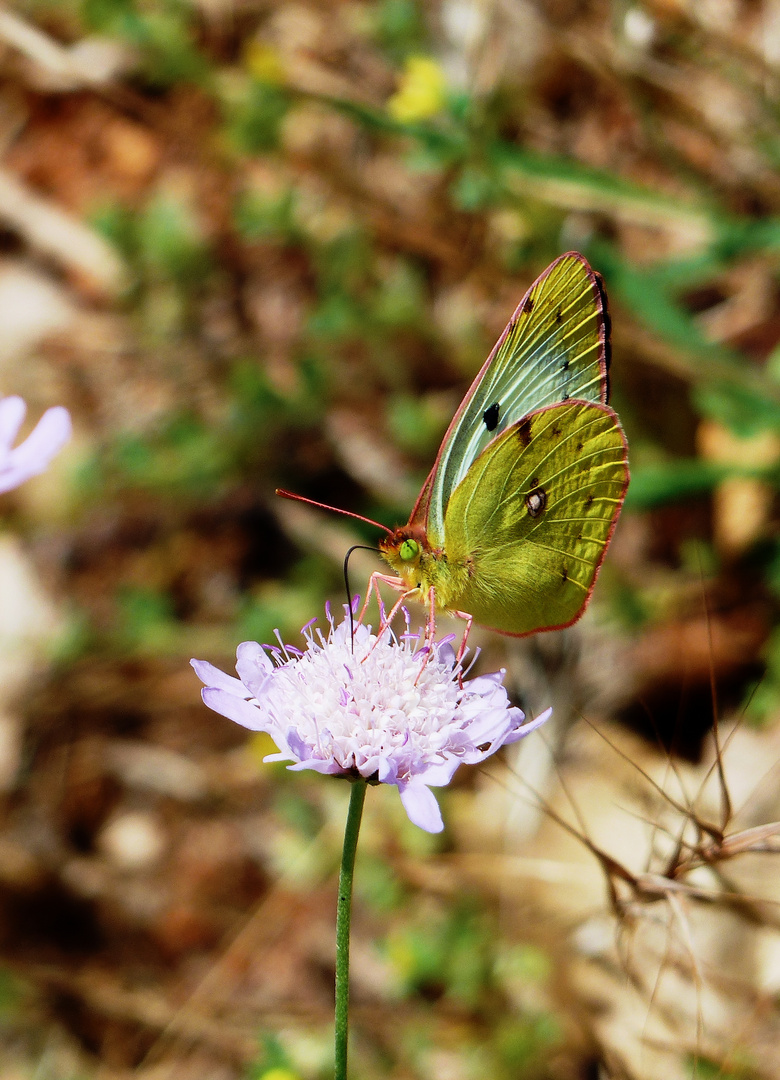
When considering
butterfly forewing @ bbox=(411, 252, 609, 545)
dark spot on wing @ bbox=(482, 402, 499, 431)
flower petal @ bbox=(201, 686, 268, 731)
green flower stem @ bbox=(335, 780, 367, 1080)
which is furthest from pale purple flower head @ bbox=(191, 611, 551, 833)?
dark spot on wing @ bbox=(482, 402, 499, 431)

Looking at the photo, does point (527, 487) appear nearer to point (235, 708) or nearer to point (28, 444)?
point (235, 708)

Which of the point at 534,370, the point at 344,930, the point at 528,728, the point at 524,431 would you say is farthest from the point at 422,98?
the point at 344,930

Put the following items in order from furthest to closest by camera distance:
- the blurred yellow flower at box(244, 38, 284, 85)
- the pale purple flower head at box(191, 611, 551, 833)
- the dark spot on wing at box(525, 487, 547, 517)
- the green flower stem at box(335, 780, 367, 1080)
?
the blurred yellow flower at box(244, 38, 284, 85) → the dark spot on wing at box(525, 487, 547, 517) → the pale purple flower head at box(191, 611, 551, 833) → the green flower stem at box(335, 780, 367, 1080)

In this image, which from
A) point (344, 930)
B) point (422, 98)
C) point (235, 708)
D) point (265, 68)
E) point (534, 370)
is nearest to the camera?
point (344, 930)

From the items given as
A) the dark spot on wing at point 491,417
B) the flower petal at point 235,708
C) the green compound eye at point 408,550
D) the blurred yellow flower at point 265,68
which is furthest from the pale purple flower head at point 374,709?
the blurred yellow flower at point 265,68

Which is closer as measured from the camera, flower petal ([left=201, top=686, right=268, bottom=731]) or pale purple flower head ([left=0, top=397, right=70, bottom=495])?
flower petal ([left=201, top=686, right=268, bottom=731])

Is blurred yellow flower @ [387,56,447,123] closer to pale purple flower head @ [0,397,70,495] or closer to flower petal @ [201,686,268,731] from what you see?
pale purple flower head @ [0,397,70,495]

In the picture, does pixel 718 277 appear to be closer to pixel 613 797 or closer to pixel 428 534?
pixel 613 797

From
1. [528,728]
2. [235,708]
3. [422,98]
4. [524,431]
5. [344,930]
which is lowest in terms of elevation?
[344,930]
